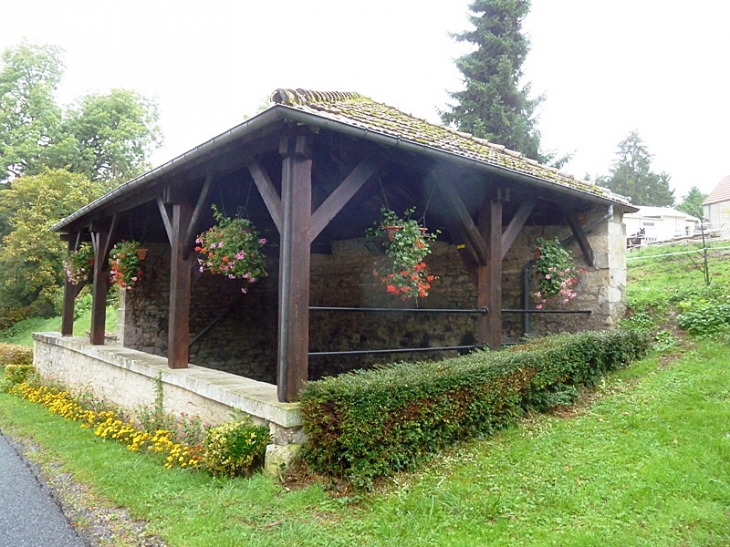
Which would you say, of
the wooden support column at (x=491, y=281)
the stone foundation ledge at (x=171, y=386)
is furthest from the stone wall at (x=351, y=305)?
the wooden support column at (x=491, y=281)

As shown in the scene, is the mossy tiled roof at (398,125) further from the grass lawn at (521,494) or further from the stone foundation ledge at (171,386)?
the grass lawn at (521,494)

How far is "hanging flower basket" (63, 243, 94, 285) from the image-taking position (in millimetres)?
8031

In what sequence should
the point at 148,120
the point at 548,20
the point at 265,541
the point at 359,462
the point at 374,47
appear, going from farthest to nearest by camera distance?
the point at 148,120 < the point at 374,47 < the point at 548,20 < the point at 359,462 < the point at 265,541

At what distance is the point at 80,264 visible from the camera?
802 cm

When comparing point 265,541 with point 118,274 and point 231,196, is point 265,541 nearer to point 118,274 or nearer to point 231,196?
point 231,196

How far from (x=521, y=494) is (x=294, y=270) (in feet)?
6.69

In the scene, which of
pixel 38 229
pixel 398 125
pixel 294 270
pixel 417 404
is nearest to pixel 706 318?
pixel 398 125

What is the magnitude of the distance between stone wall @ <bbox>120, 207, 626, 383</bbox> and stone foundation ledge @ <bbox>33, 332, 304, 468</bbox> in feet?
3.62

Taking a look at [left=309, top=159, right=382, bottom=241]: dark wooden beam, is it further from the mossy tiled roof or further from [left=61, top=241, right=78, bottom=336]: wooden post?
[left=61, top=241, right=78, bottom=336]: wooden post

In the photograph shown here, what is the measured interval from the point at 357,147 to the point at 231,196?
2.77 meters

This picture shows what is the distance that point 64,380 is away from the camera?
825 centimetres

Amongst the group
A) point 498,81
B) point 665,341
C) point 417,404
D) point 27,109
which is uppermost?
point 27,109

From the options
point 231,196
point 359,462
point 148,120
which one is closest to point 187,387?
point 359,462

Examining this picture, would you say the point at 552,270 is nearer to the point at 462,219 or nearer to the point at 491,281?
the point at 491,281
